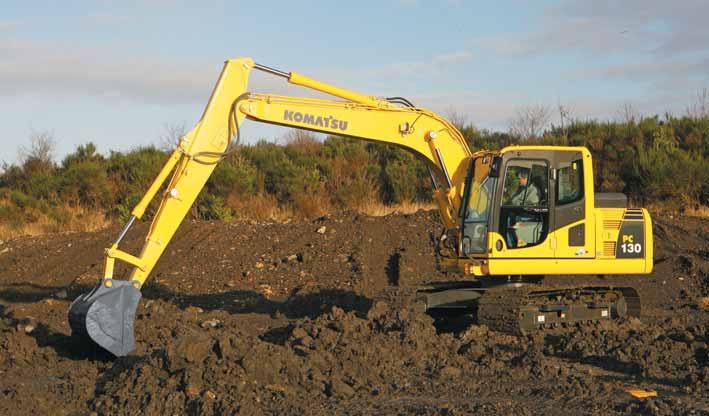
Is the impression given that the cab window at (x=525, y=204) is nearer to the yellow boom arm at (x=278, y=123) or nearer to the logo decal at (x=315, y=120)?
the yellow boom arm at (x=278, y=123)

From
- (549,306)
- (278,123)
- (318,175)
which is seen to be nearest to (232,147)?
(278,123)

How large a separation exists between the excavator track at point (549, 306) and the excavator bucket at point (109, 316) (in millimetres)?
4312

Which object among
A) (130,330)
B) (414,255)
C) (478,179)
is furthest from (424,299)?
(414,255)

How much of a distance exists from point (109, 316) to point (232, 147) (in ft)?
8.02

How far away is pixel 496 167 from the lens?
11.6 m

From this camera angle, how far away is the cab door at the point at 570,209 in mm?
11570

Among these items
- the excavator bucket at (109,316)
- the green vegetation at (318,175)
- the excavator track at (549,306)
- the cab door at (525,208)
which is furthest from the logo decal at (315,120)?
the green vegetation at (318,175)

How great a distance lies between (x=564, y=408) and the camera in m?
7.65

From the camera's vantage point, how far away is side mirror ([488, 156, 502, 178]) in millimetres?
11547

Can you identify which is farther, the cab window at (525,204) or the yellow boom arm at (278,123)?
the cab window at (525,204)

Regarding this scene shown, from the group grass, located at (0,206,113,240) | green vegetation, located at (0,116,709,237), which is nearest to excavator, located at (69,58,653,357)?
green vegetation, located at (0,116,709,237)

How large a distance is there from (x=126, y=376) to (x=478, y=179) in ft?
16.9

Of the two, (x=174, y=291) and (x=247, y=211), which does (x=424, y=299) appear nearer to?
(x=174, y=291)

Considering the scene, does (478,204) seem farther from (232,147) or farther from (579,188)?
(232,147)
